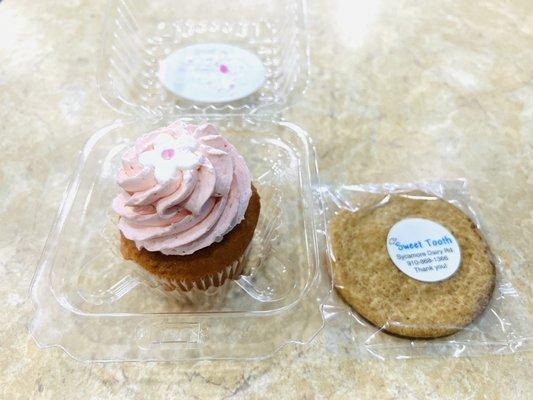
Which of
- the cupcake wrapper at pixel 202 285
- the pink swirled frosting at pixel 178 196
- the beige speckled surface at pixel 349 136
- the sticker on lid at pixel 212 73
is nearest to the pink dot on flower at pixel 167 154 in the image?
the pink swirled frosting at pixel 178 196

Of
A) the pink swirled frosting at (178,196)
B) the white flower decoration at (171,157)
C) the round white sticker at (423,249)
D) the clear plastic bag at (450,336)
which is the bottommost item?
the clear plastic bag at (450,336)

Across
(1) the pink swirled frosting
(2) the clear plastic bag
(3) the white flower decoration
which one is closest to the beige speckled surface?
(2) the clear plastic bag

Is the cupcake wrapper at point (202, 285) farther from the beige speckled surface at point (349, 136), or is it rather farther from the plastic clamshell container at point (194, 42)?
the plastic clamshell container at point (194, 42)

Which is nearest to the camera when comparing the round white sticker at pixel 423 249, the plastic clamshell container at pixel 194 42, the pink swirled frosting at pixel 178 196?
the pink swirled frosting at pixel 178 196

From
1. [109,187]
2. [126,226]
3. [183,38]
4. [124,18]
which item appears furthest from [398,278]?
[124,18]

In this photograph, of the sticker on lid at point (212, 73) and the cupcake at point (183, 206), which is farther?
the sticker on lid at point (212, 73)

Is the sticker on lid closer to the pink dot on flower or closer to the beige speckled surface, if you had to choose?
the beige speckled surface

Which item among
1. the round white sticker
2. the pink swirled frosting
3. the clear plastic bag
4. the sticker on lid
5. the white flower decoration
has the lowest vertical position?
the clear plastic bag
